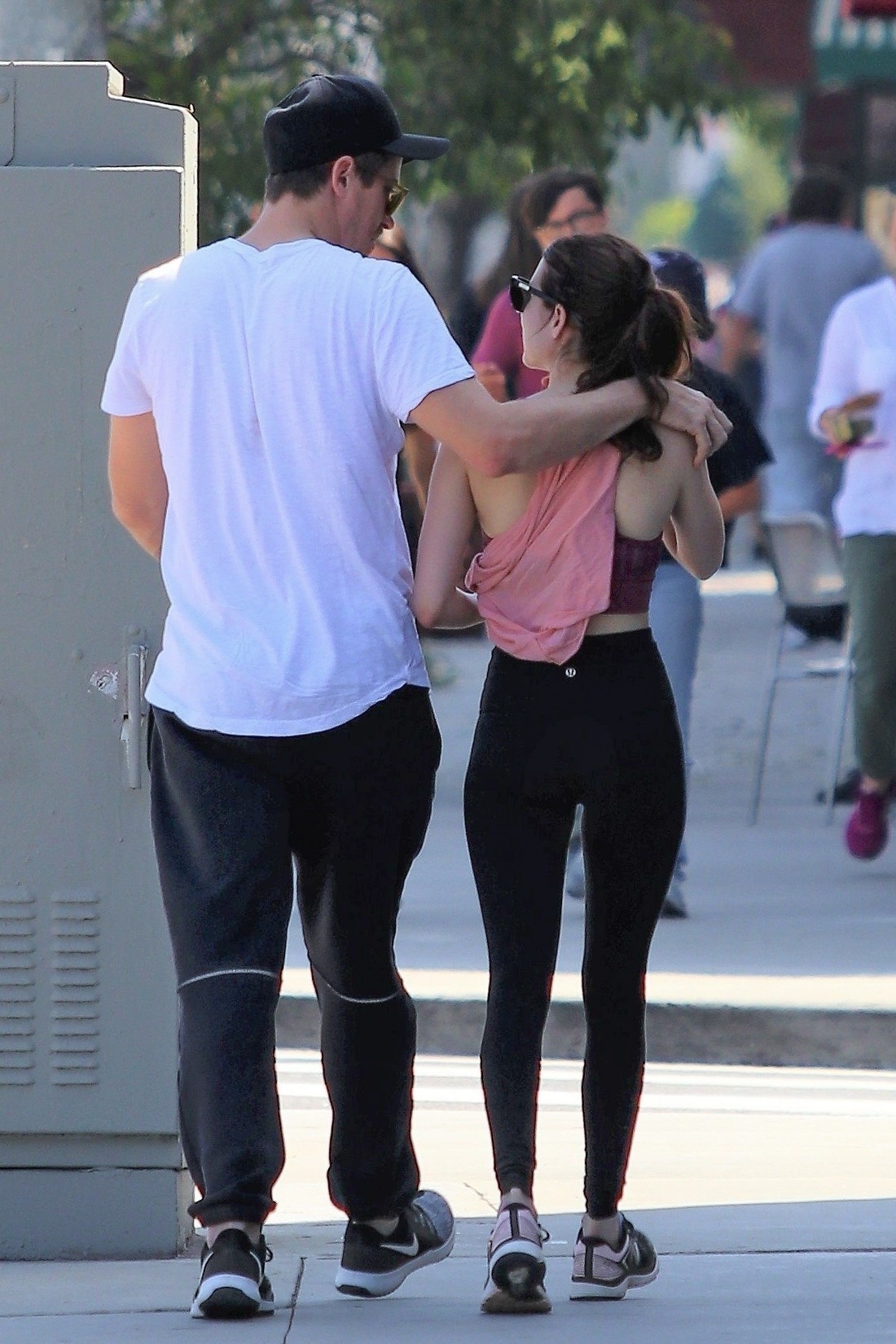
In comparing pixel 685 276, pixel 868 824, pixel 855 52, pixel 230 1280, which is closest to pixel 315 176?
pixel 230 1280

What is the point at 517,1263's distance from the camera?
→ 425 cm

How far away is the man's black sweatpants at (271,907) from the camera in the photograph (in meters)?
4.20

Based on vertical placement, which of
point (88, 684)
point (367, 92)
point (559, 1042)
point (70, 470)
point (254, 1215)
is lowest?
point (559, 1042)

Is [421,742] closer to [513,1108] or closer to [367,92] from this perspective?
[513,1108]

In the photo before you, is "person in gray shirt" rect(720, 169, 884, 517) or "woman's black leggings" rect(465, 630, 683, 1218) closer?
"woman's black leggings" rect(465, 630, 683, 1218)

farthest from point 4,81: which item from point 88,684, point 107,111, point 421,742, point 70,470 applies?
point 421,742

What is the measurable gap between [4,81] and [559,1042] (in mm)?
3098

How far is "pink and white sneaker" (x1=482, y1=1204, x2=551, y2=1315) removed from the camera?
4.25 metres

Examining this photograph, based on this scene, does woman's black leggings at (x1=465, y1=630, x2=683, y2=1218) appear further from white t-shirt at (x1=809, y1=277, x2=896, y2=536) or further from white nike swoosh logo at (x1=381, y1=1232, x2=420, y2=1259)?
white t-shirt at (x1=809, y1=277, x2=896, y2=536)

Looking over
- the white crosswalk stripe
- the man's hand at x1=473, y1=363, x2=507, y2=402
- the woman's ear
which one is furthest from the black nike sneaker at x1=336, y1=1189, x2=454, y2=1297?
the man's hand at x1=473, y1=363, x2=507, y2=402

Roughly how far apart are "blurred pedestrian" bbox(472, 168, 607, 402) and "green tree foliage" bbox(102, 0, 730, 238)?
11.1ft

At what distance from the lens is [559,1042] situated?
684cm

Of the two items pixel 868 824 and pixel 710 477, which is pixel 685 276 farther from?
pixel 868 824

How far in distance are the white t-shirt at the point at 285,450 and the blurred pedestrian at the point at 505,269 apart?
8.25ft
